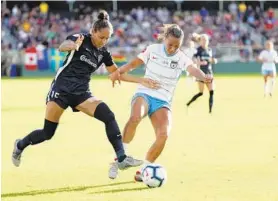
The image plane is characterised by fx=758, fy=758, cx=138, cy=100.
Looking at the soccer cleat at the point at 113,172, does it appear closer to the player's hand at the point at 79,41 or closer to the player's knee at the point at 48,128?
the player's knee at the point at 48,128

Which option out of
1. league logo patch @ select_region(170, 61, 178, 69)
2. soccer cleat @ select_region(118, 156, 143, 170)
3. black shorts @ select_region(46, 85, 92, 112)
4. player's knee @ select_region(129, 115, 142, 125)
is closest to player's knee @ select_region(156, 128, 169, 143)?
player's knee @ select_region(129, 115, 142, 125)

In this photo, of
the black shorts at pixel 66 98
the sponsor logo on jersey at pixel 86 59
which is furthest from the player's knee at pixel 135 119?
the sponsor logo on jersey at pixel 86 59

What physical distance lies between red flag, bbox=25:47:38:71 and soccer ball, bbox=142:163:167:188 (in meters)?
38.8

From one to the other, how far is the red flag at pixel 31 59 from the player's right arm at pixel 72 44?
1499 inches

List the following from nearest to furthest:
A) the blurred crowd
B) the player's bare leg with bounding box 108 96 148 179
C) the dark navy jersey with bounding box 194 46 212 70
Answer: the player's bare leg with bounding box 108 96 148 179, the dark navy jersey with bounding box 194 46 212 70, the blurred crowd

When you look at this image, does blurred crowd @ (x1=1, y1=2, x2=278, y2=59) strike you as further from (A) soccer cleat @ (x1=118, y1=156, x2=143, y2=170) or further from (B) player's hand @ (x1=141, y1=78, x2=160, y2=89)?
(A) soccer cleat @ (x1=118, y1=156, x2=143, y2=170)

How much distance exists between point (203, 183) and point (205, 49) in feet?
42.6

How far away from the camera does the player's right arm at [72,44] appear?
386 inches

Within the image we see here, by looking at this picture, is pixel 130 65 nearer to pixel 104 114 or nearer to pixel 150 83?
pixel 150 83

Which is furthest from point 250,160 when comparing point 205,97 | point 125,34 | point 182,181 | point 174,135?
point 125,34

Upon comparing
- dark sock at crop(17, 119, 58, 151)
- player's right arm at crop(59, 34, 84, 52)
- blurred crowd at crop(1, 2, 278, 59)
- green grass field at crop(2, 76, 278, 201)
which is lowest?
blurred crowd at crop(1, 2, 278, 59)

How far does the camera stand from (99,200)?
8.63m

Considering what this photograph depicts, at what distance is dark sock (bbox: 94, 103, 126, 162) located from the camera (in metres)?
9.93

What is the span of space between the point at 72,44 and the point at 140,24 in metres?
45.0
